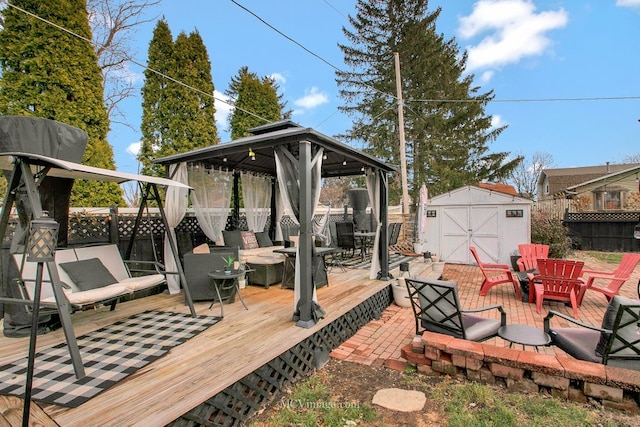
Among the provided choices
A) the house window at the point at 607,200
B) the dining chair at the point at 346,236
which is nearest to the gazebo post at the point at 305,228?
the dining chair at the point at 346,236

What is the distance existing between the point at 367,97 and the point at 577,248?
10626 mm

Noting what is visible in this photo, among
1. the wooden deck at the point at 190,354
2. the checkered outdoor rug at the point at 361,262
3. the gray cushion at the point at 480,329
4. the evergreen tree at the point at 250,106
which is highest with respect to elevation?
the evergreen tree at the point at 250,106

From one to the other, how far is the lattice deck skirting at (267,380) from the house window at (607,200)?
60.8 ft

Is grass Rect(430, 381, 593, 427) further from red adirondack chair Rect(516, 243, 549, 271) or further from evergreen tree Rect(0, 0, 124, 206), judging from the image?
evergreen tree Rect(0, 0, 124, 206)

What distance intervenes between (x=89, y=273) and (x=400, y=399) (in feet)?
12.1

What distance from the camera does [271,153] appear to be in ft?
18.4

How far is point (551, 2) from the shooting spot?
10430 millimetres

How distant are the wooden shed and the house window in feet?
38.4

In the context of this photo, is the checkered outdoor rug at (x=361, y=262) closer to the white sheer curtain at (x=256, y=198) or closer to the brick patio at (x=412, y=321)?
the brick patio at (x=412, y=321)

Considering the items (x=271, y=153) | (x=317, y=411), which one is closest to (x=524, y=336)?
(x=317, y=411)

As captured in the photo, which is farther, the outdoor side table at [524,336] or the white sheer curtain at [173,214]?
the white sheer curtain at [173,214]

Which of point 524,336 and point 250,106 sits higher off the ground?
point 250,106

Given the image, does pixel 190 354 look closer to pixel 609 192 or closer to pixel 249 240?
pixel 249 240

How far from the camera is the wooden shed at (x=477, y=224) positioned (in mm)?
8422
